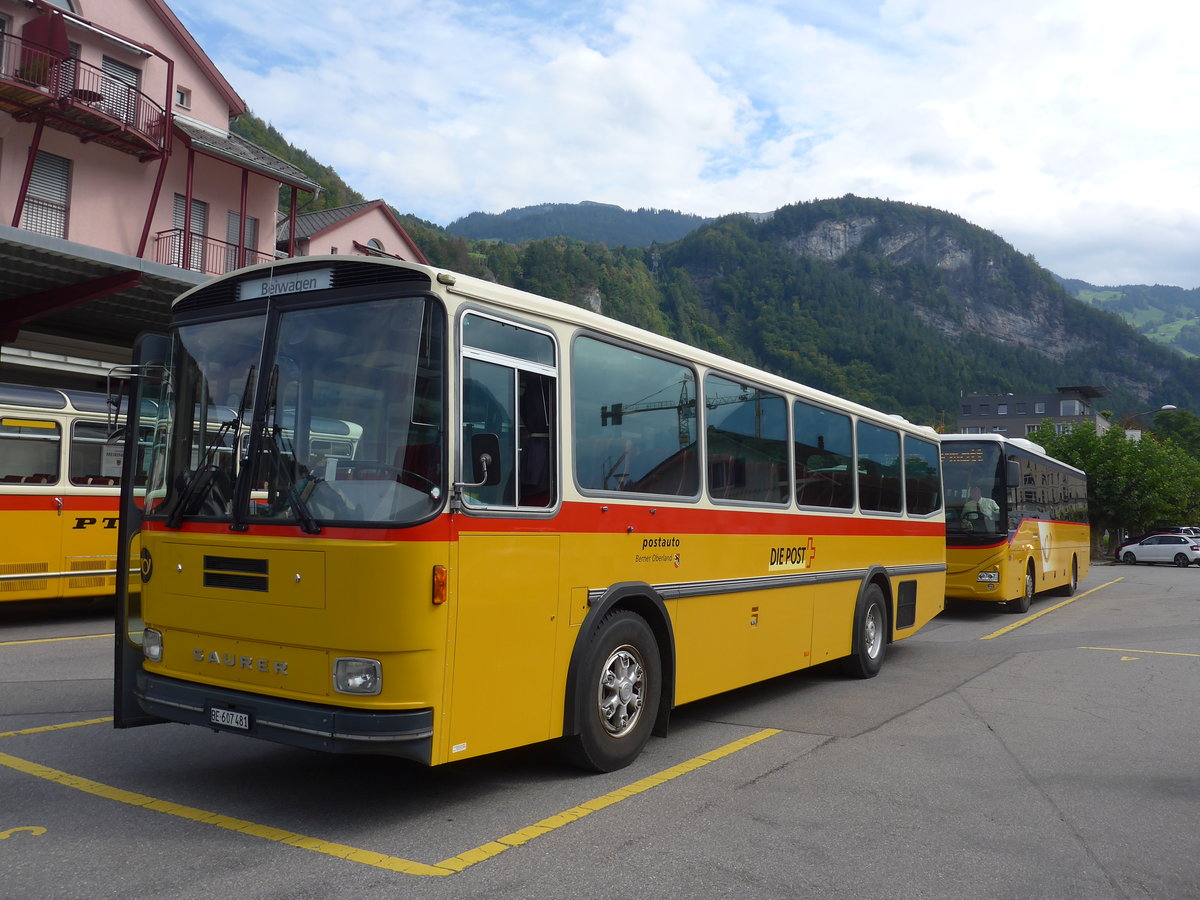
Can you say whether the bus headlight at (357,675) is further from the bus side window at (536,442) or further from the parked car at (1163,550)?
the parked car at (1163,550)

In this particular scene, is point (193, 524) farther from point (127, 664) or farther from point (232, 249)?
point (232, 249)

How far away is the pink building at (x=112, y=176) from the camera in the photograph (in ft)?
61.2

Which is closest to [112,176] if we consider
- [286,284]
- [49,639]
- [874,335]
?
[49,639]

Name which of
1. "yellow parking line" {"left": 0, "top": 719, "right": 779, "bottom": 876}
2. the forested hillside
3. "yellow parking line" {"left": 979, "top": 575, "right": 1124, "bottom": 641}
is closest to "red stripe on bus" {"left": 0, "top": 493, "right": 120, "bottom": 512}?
"yellow parking line" {"left": 0, "top": 719, "right": 779, "bottom": 876}

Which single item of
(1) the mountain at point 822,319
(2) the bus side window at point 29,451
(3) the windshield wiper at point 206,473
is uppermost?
(1) the mountain at point 822,319

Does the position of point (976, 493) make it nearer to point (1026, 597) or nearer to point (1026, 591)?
point (1026, 591)

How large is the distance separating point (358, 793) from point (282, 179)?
25073 mm

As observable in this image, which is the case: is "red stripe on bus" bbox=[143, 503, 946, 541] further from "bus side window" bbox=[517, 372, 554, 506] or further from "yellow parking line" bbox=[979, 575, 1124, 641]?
"yellow parking line" bbox=[979, 575, 1124, 641]

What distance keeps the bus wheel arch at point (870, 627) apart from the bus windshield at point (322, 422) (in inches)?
249

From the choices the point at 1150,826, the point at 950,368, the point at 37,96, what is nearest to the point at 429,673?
the point at 1150,826

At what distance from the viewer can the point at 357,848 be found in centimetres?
464

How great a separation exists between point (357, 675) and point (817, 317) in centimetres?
15403

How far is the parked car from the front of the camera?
1647 inches

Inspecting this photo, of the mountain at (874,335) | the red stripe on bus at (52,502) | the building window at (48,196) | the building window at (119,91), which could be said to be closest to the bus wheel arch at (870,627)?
the red stripe on bus at (52,502)
